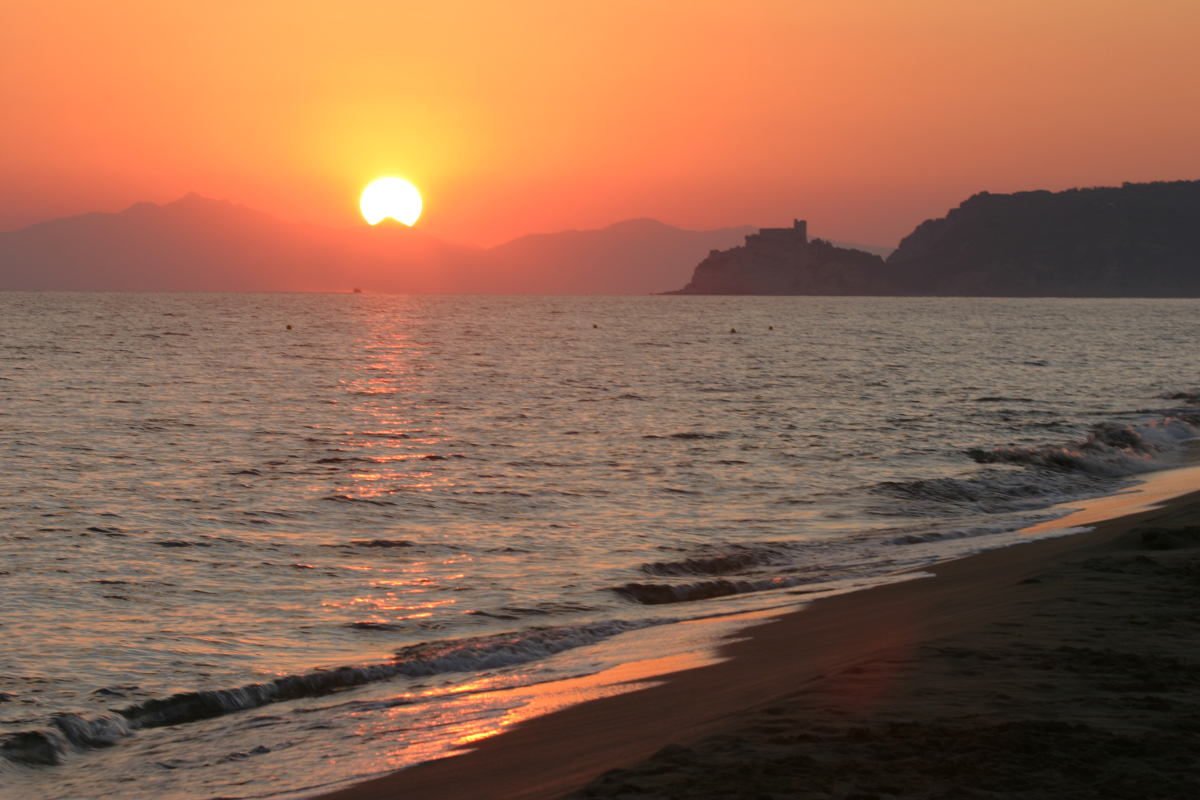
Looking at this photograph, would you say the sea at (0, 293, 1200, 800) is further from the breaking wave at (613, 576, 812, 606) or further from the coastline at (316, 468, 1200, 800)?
the coastline at (316, 468, 1200, 800)

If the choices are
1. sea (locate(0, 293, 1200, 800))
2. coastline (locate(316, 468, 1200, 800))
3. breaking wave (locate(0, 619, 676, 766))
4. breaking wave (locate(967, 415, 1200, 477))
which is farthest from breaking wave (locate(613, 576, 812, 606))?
breaking wave (locate(967, 415, 1200, 477))

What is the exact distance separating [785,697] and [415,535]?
10819 millimetres

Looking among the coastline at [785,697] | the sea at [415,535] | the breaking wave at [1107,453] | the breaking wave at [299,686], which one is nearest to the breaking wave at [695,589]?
the sea at [415,535]

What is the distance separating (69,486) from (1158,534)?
60.3 ft

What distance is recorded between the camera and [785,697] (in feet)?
26.0

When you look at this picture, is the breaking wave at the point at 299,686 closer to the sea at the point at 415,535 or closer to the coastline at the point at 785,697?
the sea at the point at 415,535

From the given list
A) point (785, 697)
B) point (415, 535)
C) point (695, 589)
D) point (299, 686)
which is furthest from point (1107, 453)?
point (299, 686)

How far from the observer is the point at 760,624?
40.7 feet

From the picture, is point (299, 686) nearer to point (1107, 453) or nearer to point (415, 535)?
point (415, 535)

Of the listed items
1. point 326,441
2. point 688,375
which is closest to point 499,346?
point 688,375

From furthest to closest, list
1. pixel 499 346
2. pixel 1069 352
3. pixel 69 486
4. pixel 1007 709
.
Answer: pixel 499 346, pixel 1069 352, pixel 69 486, pixel 1007 709

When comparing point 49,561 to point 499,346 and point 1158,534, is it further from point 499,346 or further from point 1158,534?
point 499,346

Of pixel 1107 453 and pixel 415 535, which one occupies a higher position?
pixel 415 535

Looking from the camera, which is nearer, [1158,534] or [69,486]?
[1158,534]
